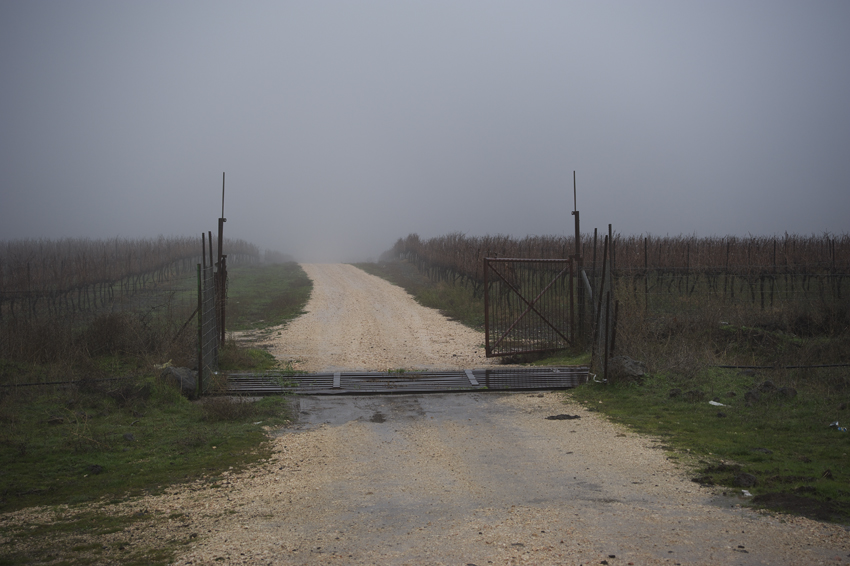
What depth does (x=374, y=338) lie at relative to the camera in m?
15.2

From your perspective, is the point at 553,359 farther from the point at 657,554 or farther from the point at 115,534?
the point at 115,534

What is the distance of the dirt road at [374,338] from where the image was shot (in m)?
12.2

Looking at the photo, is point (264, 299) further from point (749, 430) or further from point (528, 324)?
point (749, 430)

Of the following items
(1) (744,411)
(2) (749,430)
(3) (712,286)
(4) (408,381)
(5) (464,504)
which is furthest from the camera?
(3) (712,286)

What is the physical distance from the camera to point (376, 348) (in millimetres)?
13781

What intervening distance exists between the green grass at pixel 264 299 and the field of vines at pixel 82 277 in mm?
3609

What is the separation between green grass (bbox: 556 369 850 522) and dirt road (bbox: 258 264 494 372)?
4025 millimetres

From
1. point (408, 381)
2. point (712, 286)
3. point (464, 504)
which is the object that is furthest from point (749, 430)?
point (712, 286)

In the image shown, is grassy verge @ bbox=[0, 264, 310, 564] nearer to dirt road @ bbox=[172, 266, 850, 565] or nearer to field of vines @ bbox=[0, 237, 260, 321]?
dirt road @ bbox=[172, 266, 850, 565]

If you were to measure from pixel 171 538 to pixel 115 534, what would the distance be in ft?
1.52

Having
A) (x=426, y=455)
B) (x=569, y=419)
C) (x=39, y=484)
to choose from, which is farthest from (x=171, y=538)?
(x=569, y=419)

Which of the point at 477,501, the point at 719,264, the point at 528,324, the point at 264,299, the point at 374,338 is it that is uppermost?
the point at 719,264

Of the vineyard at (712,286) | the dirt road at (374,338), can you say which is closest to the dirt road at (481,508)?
the vineyard at (712,286)

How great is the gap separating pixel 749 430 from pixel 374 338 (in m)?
9.88
